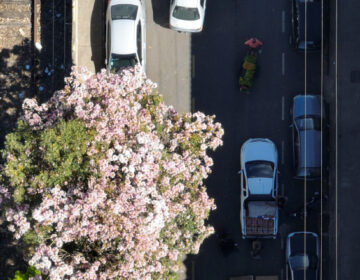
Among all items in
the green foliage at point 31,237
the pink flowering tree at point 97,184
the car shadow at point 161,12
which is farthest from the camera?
the car shadow at point 161,12

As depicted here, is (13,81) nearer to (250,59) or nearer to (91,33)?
(91,33)

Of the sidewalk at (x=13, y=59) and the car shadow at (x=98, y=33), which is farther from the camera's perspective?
the car shadow at (x=98, y=33)

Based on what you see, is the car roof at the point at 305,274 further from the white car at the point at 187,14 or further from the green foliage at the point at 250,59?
the white car at the point at 187,14

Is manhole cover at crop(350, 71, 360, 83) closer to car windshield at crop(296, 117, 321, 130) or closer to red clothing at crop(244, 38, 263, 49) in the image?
car windshield at crop(296, 117, 321, 130)

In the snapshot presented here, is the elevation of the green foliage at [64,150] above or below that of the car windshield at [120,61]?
below

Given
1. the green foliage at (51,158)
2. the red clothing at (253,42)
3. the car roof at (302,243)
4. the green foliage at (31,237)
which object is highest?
the red clothing at (253,42)

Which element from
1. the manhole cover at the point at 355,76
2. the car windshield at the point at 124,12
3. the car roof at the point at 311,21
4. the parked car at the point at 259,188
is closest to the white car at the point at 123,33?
the car windshield at the point at 124,12

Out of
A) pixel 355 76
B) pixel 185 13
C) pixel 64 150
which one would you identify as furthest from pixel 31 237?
pixel 355 76

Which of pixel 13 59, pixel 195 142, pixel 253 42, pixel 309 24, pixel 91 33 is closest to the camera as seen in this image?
pixel 195 142
